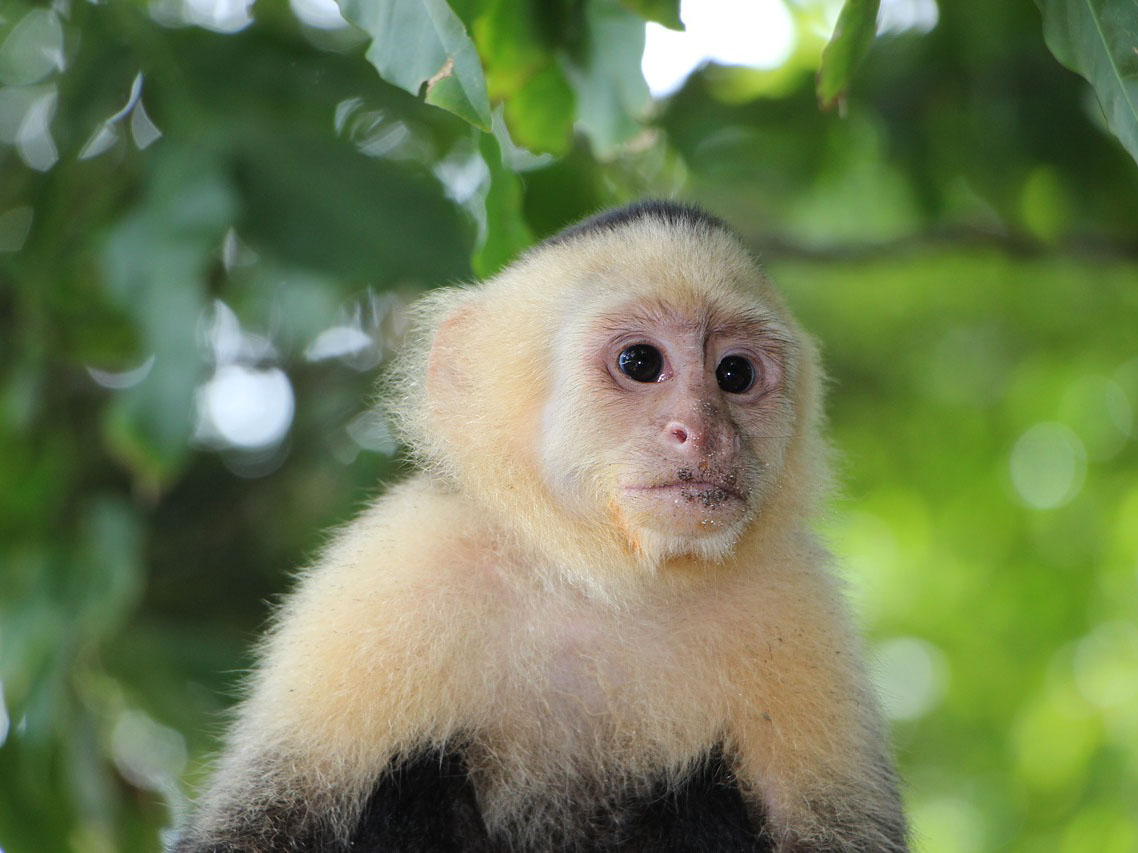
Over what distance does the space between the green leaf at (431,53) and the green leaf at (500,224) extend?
480 mm

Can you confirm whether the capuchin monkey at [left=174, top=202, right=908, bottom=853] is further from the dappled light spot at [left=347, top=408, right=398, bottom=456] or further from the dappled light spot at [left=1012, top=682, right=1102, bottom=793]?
the dappled light spot at [left=1012, top=682, right=1102, bottom=793]

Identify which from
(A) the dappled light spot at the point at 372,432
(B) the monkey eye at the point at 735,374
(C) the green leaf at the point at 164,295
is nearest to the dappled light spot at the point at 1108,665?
(A) the dappled light spot at the point at 372,432

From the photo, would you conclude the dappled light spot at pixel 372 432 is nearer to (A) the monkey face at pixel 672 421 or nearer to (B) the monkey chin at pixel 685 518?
(A) the monkey face at pixel 672 421

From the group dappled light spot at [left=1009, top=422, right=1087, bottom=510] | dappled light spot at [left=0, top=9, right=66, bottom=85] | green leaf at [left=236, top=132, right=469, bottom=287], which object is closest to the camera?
green leaf at [left=236, top=132, right=469, bottom=287]

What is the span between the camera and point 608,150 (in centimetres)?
268

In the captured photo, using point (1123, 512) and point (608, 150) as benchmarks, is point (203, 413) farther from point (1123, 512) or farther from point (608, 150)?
point (1123, 512)

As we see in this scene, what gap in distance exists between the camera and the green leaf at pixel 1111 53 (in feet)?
5.49

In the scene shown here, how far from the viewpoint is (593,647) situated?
253 centimetres

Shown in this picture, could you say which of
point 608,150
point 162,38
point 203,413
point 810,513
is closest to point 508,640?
point 810,513

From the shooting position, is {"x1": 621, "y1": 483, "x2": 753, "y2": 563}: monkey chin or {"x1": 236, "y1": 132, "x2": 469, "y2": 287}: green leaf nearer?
{"x1": 621, "y1": 483, "x2": 753, "y2": 563}: monkey chin

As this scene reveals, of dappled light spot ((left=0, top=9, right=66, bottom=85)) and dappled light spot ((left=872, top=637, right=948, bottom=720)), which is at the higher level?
dappled light spot ((left=0, top=9, right=66, bottom=85))

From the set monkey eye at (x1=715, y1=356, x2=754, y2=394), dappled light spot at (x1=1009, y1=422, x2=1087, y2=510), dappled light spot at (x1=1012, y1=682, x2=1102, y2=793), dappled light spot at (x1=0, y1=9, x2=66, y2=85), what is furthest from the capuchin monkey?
dappled light spot at (x1=1009, y1=422, x2=1087, y2=510)

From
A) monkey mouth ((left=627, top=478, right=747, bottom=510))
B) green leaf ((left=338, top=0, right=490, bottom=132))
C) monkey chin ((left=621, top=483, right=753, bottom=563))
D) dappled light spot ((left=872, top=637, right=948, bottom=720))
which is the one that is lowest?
dappled light spot ((left=872, top=637, right=948, bottom=720))

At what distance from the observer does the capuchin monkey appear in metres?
2.40
